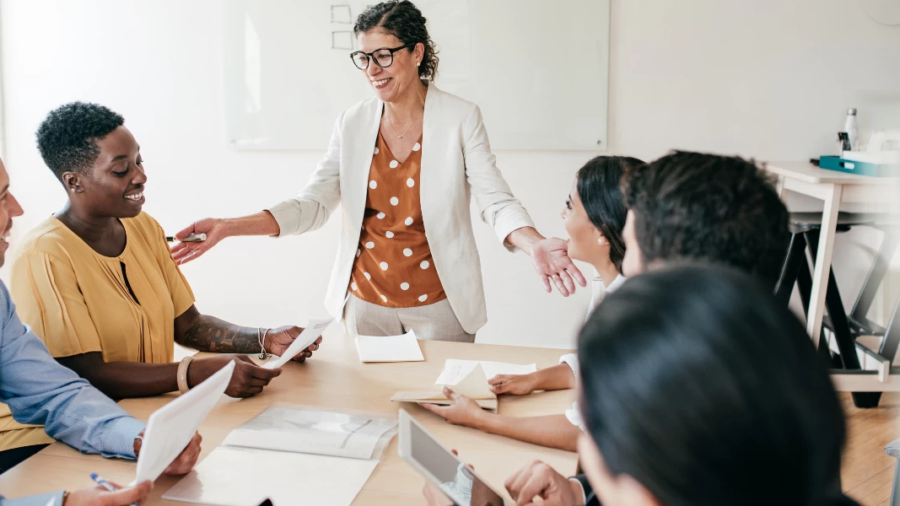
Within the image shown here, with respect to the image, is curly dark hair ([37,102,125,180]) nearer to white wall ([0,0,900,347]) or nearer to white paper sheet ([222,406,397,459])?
white paper sheet ([222,406,397,459])

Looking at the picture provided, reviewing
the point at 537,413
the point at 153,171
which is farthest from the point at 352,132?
the point at 153,171

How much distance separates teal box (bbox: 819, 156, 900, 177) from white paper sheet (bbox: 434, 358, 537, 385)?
2.10 m

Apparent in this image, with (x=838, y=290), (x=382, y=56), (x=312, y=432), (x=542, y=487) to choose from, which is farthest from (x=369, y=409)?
(x=838, y=290)

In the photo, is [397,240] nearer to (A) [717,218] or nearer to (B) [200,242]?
(B) [200,242]

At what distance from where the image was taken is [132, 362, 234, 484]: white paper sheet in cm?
102

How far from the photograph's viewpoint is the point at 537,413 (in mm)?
1628

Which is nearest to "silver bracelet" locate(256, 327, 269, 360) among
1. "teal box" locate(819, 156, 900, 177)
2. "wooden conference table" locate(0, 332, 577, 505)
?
"wooden conference table" locate(0, 332, 577, 505)

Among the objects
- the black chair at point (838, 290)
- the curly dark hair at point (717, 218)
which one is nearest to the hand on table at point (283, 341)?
the curly dark hair at point (717, 218)

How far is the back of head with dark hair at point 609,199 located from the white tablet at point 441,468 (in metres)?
0.74

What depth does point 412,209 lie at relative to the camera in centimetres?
233

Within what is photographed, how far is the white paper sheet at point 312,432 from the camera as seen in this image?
4.63 feet

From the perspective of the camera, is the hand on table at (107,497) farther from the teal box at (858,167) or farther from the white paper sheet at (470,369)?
the teal box at (858,167)

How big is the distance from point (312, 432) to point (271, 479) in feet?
0.63

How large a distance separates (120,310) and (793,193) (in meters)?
3.25
